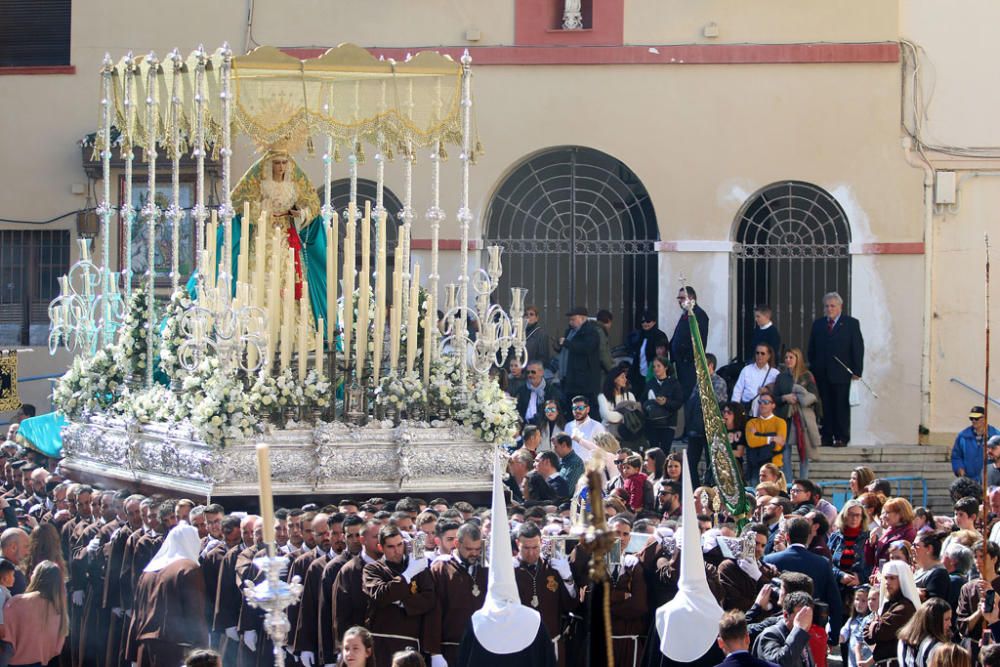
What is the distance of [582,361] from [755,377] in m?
1.72

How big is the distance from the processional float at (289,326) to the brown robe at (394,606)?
127 inches

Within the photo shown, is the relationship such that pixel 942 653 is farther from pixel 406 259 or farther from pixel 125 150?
pixel 125 150

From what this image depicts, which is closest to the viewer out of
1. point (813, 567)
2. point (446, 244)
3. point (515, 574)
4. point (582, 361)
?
point (515, 574)

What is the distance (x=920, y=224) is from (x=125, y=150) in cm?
892

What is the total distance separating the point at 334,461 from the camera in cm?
1356

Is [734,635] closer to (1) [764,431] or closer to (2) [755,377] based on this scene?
(1) [764,431]

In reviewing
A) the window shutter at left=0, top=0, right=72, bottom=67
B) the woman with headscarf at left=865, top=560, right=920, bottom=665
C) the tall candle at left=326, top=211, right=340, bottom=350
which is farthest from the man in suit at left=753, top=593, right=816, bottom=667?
the window shutter at left=0, top=0, right=72, bottom=67

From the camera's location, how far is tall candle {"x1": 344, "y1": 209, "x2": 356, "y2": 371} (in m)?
13.7

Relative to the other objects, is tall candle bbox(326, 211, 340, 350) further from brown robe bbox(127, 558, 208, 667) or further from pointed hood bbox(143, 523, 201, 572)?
brown robe bbox(127, 558, 208, 667)

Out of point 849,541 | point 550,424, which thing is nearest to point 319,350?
point 550,424

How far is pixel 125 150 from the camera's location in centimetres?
1539

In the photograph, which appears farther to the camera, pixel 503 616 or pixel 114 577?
pixel 114 577

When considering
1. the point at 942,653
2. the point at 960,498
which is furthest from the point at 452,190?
the point at 942,653

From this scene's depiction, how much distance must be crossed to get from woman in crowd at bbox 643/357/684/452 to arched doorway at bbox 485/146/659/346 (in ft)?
10.4
